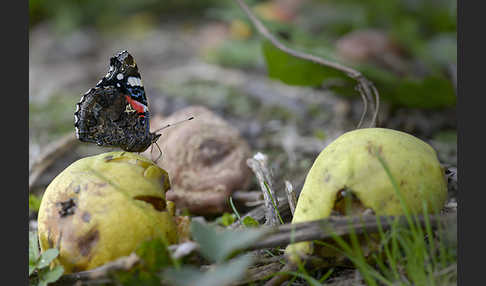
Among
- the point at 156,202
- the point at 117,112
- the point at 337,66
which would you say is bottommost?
the point at 156,202

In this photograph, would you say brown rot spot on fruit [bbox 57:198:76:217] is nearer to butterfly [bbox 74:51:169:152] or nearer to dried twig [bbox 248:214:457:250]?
butterfly [bbox 74:51:169:152]

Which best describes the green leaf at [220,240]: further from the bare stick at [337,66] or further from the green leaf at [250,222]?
the bare stick at [337,66]

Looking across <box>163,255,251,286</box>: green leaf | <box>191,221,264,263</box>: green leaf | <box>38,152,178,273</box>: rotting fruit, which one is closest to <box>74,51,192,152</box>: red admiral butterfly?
<box>38,152,178,273</box>: rotting fruit

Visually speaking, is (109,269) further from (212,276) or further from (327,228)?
(327,228)

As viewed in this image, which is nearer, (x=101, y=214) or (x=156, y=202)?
(x=101, y=214)

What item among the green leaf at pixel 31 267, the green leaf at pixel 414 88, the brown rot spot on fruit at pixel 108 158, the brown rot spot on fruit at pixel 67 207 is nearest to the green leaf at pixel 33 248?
the green leaf at pixel 31 267

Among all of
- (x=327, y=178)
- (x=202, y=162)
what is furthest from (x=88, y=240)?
(x=202, y=162)
